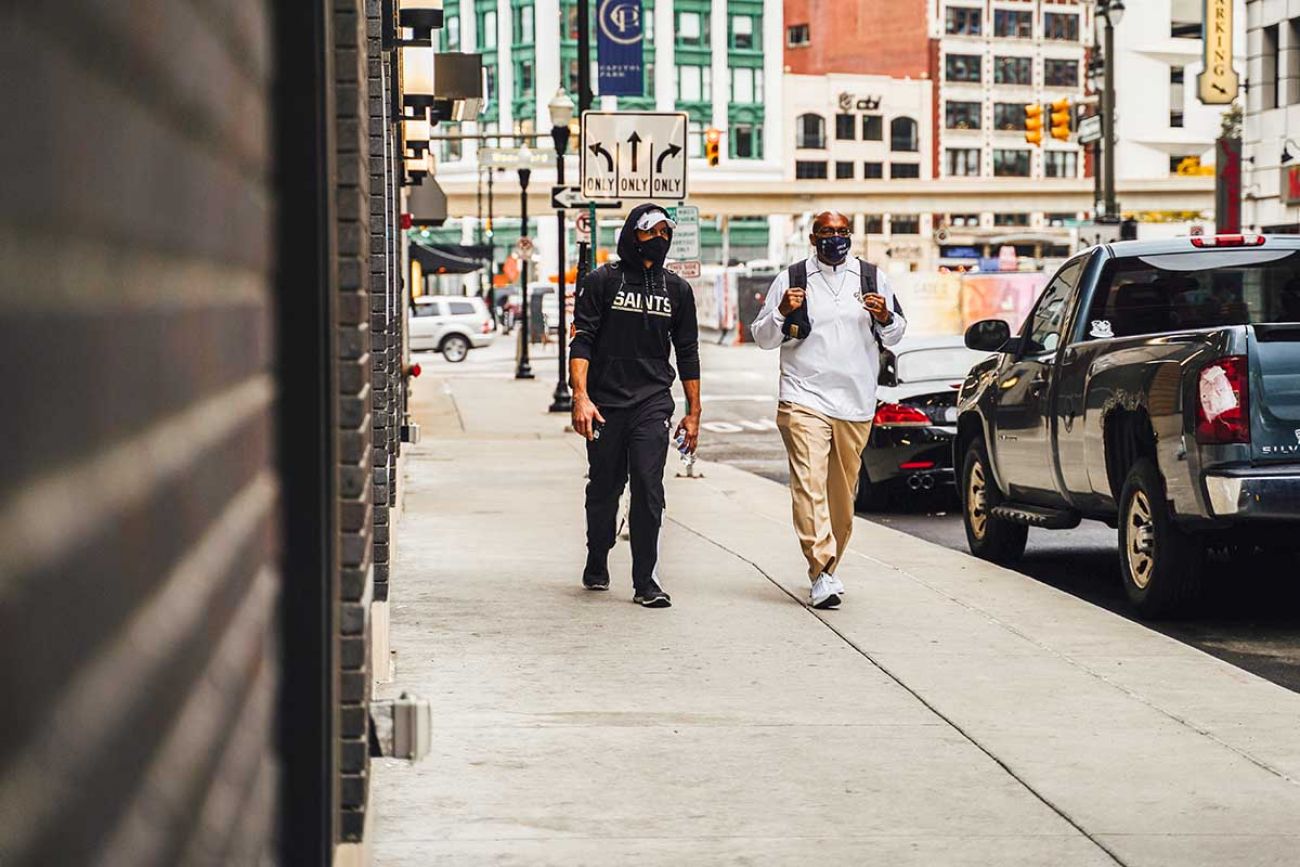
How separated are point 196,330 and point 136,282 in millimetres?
405

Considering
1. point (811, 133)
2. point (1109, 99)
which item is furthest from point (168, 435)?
point (811, 133)

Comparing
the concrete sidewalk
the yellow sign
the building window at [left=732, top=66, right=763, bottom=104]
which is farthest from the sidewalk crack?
the building window at [left=732, top=66, right=763, bottom=104]

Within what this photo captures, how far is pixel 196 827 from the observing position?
82.0 inches

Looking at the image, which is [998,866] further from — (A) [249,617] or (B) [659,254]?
(B) [659,254]

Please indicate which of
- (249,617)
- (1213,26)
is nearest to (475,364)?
(1213,26)

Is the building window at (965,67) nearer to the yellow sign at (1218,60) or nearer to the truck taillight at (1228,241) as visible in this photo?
the yellow sign at (1218,60)

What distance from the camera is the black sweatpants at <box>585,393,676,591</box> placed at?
10000mm

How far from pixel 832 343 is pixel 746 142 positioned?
120 metres

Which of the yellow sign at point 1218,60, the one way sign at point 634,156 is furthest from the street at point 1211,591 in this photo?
the yellow sign at point 1218,60

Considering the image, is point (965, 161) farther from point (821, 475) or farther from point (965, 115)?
point (821, 475)

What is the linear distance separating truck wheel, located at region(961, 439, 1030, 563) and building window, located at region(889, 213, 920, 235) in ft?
396

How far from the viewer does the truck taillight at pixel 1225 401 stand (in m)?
9.37

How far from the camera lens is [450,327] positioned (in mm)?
63250

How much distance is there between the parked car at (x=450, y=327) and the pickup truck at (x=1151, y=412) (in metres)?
49.8
